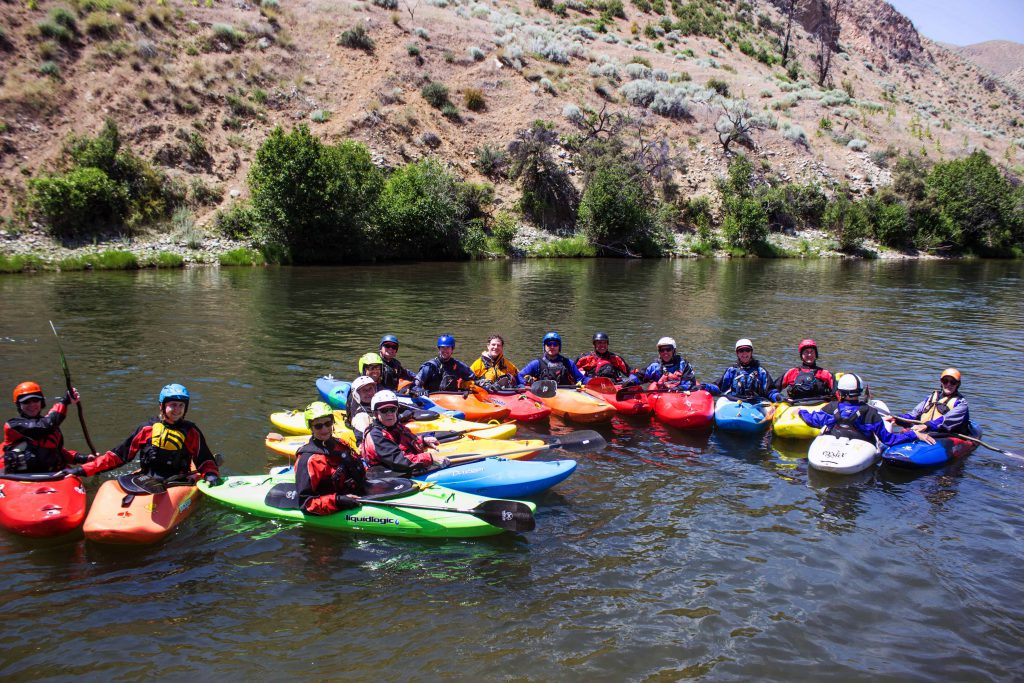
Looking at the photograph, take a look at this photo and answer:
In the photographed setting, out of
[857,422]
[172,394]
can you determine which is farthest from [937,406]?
[172,394]

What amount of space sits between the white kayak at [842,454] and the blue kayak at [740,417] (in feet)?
3.93

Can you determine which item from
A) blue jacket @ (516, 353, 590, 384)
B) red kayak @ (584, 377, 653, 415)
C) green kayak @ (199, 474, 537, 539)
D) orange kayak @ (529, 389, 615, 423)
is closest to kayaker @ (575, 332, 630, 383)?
blue jacket @ (516, 353, 590, 384)

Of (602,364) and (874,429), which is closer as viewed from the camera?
(874,429)

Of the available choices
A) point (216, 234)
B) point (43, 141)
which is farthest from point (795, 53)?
point (43, 141)

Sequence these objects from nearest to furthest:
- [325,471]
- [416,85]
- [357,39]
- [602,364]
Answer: [325,471] → [602,364] → [416,85] → [357,39]

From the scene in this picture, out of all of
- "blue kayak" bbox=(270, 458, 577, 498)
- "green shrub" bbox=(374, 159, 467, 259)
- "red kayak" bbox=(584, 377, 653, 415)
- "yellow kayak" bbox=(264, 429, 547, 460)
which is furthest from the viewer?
"green shrub" bbox=(374, 159, 467, 259)

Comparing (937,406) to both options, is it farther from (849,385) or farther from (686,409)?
(686,409)

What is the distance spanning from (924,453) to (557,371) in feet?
17.8

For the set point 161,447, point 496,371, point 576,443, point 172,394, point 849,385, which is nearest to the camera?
point 172,394

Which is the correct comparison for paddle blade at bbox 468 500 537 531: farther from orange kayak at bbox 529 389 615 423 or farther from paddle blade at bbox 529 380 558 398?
paddle blade at bbox 529 380 558 398

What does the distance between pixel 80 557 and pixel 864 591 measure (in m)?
7.02

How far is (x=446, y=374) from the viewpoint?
36.4ft

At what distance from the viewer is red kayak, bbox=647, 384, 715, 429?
970cm

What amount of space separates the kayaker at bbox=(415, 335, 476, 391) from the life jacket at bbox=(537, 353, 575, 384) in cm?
126
